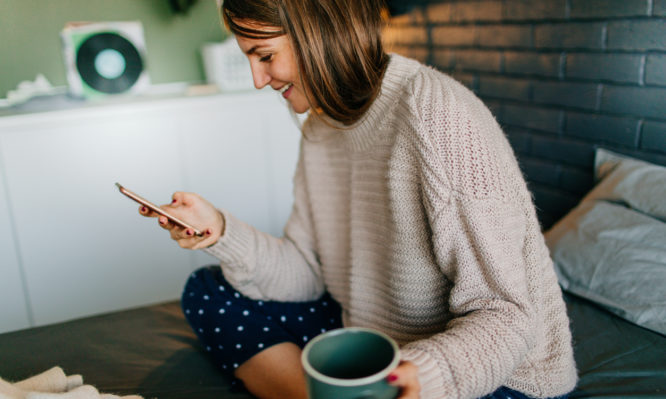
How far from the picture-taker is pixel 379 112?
2.87 ft

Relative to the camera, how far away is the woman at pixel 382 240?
68 centimetres

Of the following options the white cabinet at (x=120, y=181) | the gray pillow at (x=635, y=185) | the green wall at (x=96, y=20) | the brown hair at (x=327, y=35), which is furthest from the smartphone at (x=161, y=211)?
the green wall at (x=96, y=20)

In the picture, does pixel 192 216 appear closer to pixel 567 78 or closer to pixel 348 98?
pixel 348 98

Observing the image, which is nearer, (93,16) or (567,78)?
(567,78)

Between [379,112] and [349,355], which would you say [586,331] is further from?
[349,355]

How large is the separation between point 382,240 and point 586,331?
0.44 meters

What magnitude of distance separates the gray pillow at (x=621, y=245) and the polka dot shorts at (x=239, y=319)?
504 mm

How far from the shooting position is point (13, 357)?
1.02m

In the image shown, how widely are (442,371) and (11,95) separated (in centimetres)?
202

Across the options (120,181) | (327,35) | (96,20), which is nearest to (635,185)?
(327,35)

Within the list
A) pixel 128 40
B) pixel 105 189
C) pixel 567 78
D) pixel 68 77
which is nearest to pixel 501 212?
pixel 567 78

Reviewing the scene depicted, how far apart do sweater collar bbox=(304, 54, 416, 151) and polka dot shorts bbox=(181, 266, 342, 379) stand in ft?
1.15

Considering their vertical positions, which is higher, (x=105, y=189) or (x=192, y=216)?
(x=192, y=216)

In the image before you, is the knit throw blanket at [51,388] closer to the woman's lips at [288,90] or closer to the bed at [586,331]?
the bed at [586,331]
